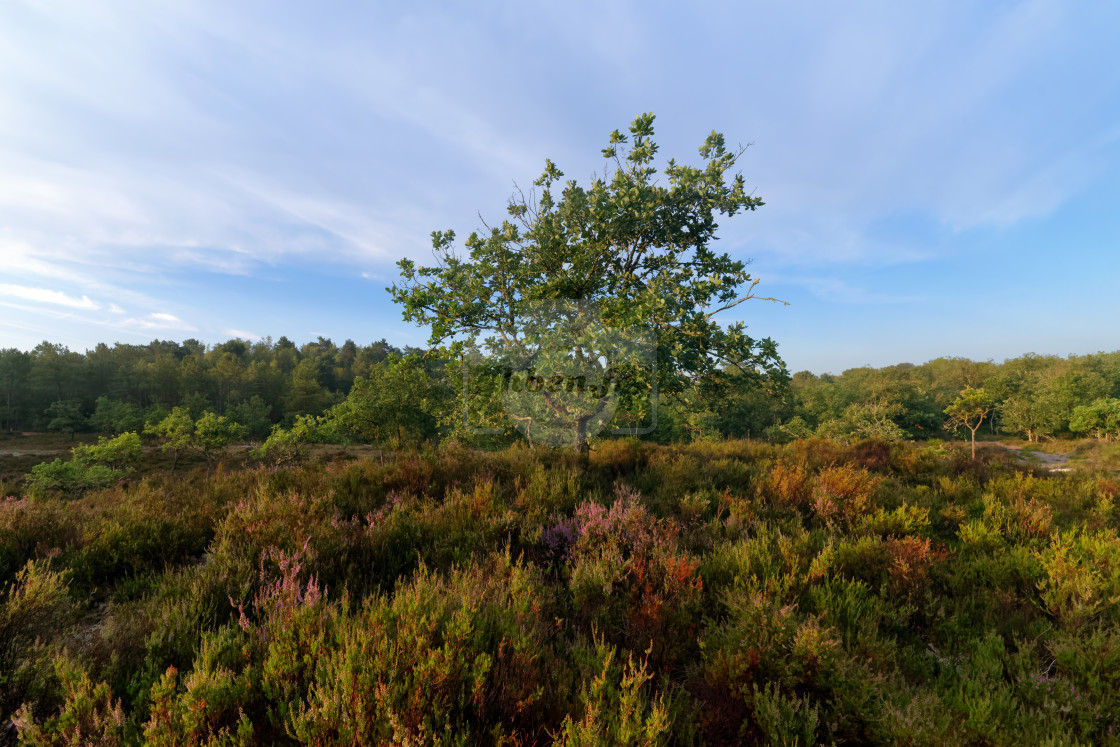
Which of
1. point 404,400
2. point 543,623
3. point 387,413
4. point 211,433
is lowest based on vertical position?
point 211,433

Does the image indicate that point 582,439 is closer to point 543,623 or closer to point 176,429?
point 543,623

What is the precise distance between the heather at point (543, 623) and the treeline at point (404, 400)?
87.2ft

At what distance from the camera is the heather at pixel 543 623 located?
2.13 meters

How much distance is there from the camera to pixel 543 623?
120 inches

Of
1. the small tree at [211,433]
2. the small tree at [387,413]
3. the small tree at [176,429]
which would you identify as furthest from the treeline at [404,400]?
the small tree at [176,429]

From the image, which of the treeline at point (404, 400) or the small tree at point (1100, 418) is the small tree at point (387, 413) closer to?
the treeline at point (404, 400)

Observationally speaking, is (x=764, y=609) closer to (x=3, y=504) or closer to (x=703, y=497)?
(x=703, y=497)

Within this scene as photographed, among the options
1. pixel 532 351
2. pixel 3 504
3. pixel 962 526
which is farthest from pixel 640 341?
pixel 3 504

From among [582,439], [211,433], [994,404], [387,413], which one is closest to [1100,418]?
[994,404]


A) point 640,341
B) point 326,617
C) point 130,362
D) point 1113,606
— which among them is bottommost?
point 1113,606

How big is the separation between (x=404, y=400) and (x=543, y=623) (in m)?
35.8

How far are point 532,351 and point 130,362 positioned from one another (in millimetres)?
104698

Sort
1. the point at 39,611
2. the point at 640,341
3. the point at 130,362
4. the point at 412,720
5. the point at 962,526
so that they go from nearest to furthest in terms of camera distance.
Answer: the point at 412,720 < the point at 39,611 < the point at 962,526 < the point at 640,341 < the point at 130,362

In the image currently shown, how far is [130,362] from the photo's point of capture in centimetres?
7638
